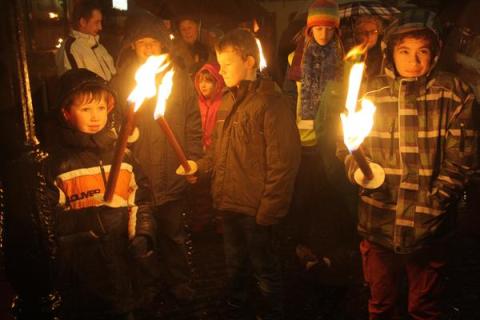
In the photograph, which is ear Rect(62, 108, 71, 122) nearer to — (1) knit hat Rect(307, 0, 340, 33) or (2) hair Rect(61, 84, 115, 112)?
(2) hair Rect(61, 84, 115, 112)

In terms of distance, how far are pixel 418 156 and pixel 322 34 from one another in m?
2.09

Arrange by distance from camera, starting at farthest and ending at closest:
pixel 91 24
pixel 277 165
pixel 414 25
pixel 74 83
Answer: pixel 91 24
pixel 277 165
pixel 74 83
pixel 414 25

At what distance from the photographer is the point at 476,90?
230 inches

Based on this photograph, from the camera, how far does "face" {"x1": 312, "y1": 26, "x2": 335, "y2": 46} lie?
4.67 m

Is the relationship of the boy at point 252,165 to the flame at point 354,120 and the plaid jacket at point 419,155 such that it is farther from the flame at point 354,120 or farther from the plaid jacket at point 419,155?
the flame at point 354,120

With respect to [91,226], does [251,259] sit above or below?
below

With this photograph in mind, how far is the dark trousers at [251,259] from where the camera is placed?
143 inches

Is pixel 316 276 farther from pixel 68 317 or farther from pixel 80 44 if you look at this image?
pixel 80 44

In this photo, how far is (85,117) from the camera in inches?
128

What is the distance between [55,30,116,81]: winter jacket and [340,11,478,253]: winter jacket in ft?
11.6

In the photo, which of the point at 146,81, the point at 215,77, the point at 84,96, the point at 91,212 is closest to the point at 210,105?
the point at 215,77

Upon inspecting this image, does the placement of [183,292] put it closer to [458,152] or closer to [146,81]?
[146,81]

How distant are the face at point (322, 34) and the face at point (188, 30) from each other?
2.37 metres

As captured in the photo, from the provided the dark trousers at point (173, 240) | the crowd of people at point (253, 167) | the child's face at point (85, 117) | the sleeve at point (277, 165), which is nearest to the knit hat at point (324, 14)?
the crowd of people at point (253, 167)
